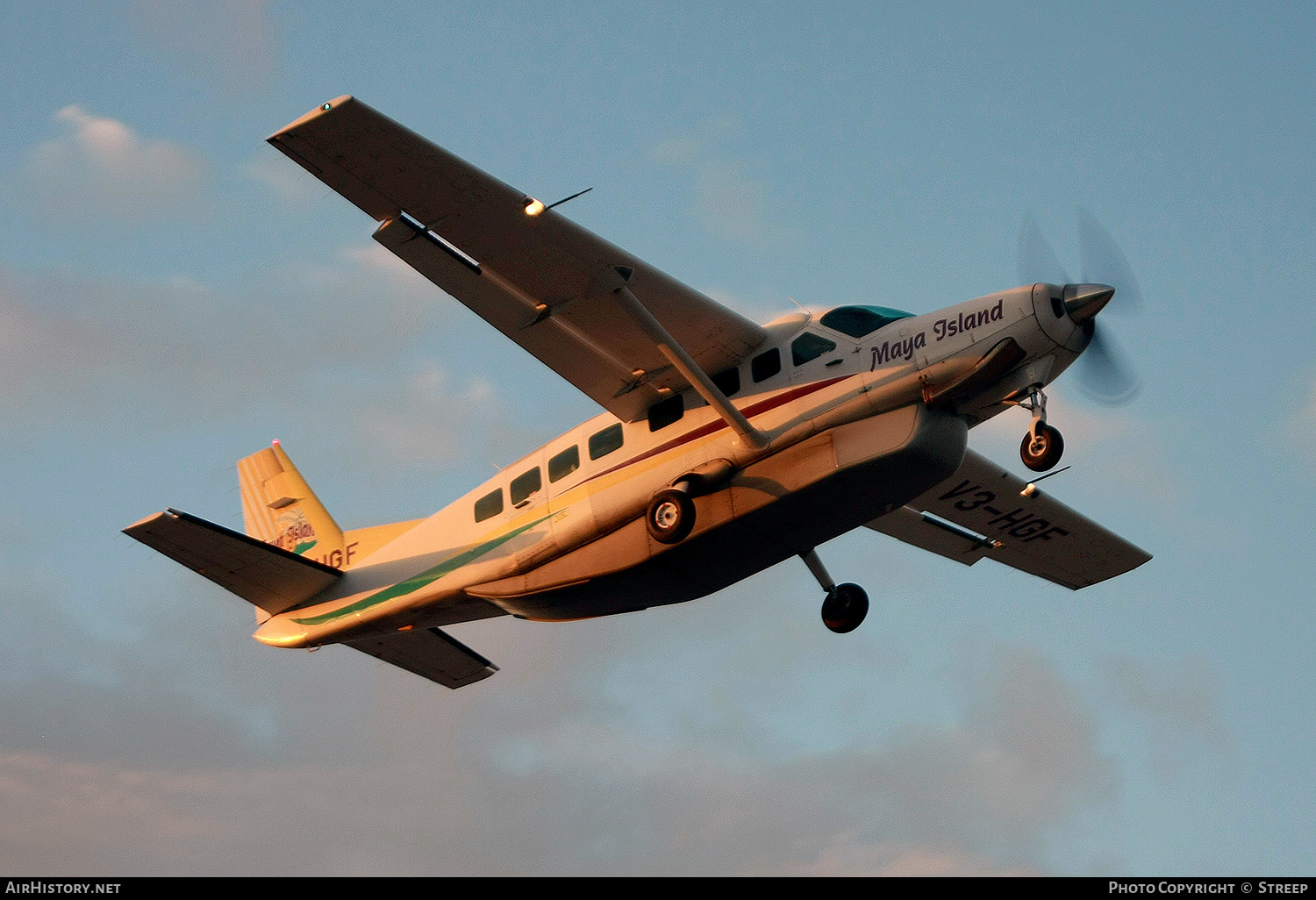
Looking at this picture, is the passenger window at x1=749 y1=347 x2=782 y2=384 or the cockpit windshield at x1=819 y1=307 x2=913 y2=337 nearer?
the cockpit windshield at x1=819 y1=307 x2=913 y2=337

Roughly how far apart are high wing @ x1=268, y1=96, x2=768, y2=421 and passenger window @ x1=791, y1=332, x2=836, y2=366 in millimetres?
577

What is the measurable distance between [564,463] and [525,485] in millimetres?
788

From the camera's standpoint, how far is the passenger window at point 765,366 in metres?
19.0

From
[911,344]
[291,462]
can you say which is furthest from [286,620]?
[911,344]

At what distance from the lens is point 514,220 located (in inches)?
698

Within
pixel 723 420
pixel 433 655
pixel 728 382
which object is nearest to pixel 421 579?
pixel 433 655

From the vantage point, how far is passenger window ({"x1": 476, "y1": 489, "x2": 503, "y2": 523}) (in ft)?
69.9

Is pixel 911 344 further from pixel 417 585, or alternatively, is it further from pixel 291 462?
pixel 291 462

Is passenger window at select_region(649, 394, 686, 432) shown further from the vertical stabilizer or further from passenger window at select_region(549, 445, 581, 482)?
the vertical stabilizer

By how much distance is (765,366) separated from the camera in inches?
→ 753

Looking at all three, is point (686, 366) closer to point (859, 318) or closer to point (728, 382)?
point (728, 382)

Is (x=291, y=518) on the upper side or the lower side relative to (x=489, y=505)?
upper

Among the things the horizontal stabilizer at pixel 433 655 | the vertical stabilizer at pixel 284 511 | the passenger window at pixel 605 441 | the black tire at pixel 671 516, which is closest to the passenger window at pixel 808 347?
the black tire at pixel 671 516

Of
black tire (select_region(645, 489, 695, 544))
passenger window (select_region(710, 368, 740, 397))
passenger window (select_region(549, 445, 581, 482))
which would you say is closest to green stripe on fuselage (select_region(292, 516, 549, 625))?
passenger window (select_region(549, 445, 581, 482))
